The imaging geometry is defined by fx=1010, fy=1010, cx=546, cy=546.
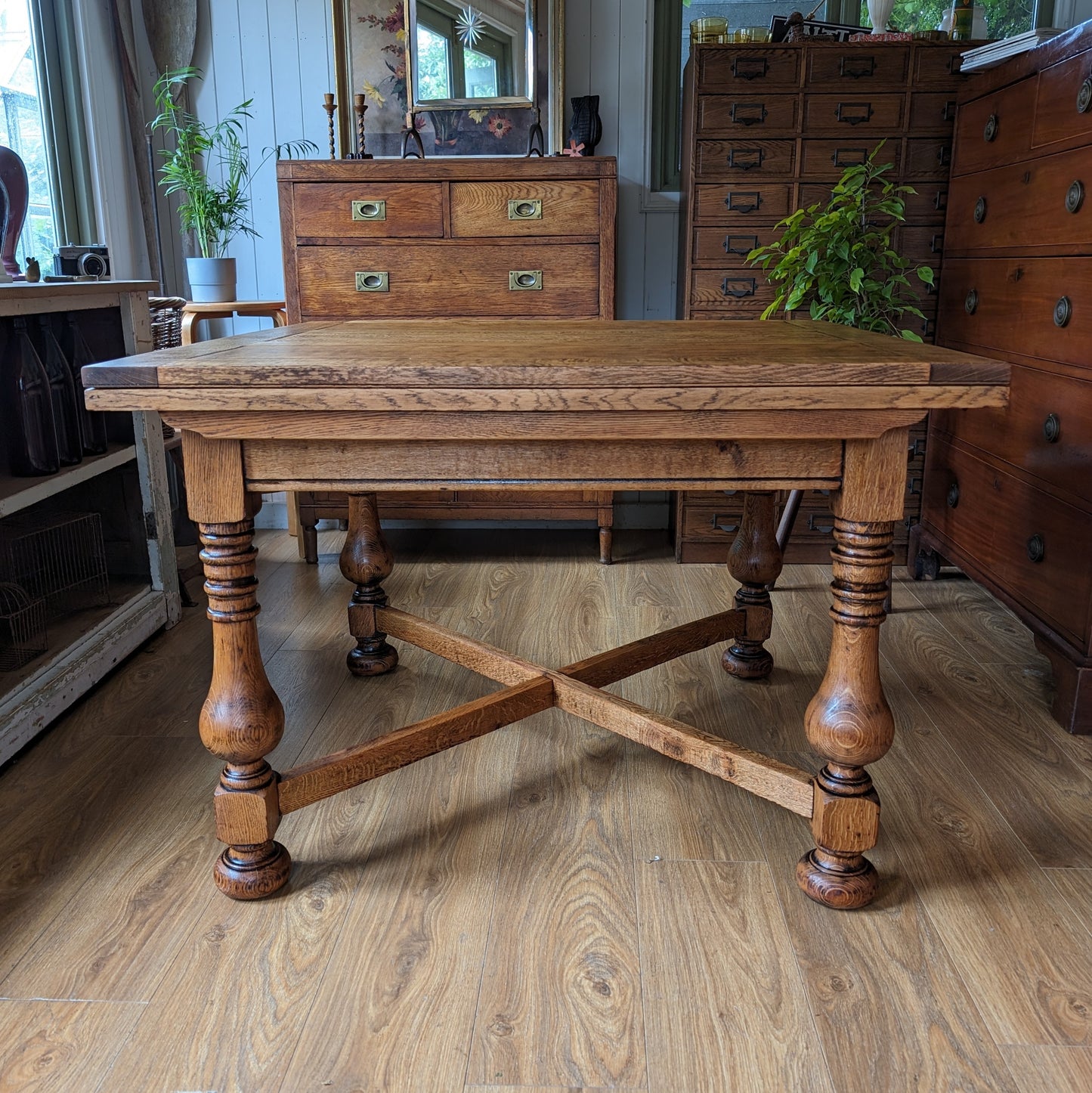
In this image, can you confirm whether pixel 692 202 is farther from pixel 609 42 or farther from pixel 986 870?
pixel 986 870

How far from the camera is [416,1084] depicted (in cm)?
111

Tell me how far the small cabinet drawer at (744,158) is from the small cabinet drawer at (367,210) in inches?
30.6

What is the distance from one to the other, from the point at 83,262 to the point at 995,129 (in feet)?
7.45

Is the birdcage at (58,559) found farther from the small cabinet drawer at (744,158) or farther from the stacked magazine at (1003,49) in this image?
the stacked magazine at (1003,49)

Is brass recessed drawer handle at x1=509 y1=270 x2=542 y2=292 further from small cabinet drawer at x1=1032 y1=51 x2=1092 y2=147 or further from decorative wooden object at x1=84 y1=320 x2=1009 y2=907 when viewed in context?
decorative wooden object at x1=84 y1=320 x2=1009 y2=907

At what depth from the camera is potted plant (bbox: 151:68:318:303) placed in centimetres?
306

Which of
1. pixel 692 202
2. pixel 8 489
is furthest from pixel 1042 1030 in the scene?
pixel 692 202

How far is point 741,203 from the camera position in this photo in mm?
2910

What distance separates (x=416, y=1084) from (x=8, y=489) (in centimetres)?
144

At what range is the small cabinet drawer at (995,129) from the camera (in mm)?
2324

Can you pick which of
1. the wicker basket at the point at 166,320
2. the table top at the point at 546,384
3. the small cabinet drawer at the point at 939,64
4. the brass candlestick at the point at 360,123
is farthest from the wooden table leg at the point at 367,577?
the small cabinet drawer at the point at 939,64

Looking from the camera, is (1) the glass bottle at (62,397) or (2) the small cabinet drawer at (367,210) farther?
(2) the small cabinet drawer at (367,210)

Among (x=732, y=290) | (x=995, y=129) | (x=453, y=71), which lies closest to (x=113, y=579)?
(x=732, y=290)

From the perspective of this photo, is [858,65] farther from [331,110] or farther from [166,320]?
[166,320]
